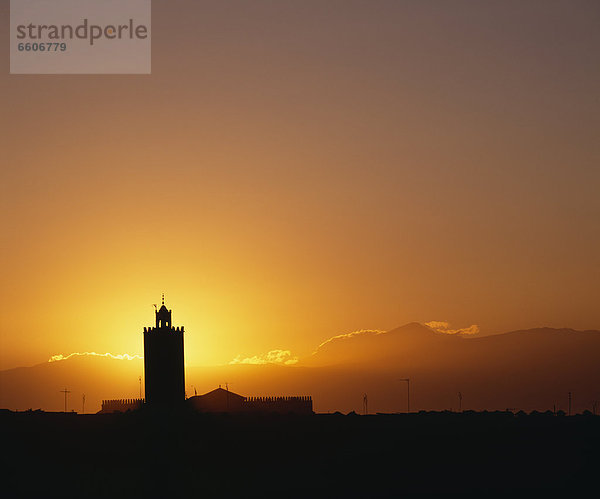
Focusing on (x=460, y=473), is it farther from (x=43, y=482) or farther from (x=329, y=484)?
(x=43, y=482)

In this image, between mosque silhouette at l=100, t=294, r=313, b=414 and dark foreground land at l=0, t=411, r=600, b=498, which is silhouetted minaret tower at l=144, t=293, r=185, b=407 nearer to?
mosque silhouette at l=100, t=294, r=313, b=414

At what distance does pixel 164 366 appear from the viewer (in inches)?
4525

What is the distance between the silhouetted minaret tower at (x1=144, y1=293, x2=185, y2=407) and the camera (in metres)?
114

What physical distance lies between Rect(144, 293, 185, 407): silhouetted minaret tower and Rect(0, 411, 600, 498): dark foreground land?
988 centimetres

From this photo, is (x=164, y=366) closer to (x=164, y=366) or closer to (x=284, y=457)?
(x=164, y=366)

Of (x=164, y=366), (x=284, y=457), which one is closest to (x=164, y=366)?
(x=164, y=366)

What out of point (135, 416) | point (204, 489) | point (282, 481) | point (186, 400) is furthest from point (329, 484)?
point (186, 400)

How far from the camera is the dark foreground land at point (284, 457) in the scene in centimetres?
8856

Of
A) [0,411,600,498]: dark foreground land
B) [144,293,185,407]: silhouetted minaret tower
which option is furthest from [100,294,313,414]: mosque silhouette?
[0,411,600,498]: dark foreground land

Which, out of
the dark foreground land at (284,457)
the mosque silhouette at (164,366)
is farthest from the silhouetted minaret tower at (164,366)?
the dark foreground land at (284,457)

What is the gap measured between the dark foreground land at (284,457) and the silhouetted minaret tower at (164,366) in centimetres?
988

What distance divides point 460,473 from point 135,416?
2675 cm

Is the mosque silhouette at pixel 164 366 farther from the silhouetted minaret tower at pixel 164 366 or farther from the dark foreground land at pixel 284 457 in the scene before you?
the dark foreground land at pixel 284 457

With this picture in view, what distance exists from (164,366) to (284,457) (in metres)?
23.8
